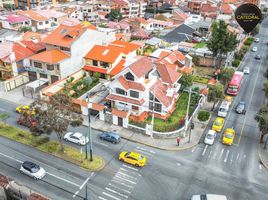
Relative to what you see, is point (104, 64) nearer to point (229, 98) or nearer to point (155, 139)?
point (155, 139)

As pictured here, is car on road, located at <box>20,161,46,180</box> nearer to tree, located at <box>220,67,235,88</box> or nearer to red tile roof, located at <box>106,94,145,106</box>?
red tile roof, located at <box>106,94,145,106</box>

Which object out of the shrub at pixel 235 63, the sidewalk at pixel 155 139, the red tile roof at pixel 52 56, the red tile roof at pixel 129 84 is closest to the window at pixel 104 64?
the red tile roof at pixel 52 56

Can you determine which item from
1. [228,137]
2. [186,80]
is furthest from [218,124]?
[186,80]

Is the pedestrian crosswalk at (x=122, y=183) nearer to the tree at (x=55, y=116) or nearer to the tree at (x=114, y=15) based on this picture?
the tree at (x=55, y=116)

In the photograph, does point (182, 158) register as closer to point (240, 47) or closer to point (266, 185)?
point (266, 185)

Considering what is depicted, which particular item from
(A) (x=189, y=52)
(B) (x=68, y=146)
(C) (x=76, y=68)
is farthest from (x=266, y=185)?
(A) (x=189, y=52)

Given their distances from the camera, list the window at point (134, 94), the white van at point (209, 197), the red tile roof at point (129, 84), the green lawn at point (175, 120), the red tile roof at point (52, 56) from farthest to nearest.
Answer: the red tile roof at point (52, 56) → the window at point (134, 94) → the red tile roof at point (129, 84) → the green lawn at point (175, 120) → the white van at point (209, 197)
